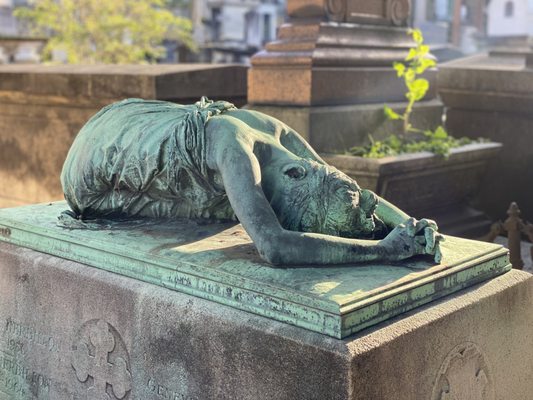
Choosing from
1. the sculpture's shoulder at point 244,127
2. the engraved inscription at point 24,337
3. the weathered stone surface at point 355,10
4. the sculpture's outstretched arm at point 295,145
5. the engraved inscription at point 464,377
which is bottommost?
the engraved inscription at point 24,337

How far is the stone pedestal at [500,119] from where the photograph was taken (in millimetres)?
8133

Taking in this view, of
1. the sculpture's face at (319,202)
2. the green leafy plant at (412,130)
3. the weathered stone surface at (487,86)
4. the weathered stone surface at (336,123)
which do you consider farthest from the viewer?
the weathered stone surface at (487,86)

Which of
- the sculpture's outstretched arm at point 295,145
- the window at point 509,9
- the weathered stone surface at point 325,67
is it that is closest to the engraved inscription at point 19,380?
the sculpture's outstretched arm at point 295,145

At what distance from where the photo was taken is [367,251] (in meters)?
3.33

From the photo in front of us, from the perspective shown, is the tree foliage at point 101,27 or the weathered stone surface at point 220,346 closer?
the weathered stone surface at point 220,346

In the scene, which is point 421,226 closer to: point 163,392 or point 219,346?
point 219,346

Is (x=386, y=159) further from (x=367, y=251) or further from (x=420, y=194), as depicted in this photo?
(x=367, y=251)

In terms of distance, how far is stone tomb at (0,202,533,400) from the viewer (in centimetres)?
295

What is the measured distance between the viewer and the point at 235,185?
11.1ft

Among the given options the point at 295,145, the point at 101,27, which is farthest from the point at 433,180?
the point at 101,27

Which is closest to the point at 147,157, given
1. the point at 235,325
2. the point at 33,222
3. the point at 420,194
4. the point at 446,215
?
the point at 33,222

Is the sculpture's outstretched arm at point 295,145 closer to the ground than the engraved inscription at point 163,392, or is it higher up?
higher up

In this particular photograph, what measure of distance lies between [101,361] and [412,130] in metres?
4.59

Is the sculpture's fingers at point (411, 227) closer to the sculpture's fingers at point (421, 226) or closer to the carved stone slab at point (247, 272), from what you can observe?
the sculpture's fingers at point (421, 226)
